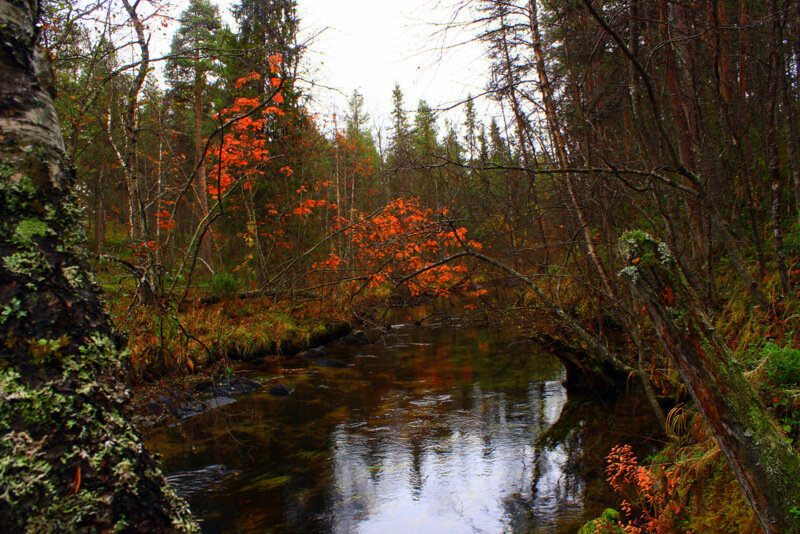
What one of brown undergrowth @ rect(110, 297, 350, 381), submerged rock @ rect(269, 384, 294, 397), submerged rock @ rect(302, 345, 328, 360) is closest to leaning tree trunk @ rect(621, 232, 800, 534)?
brown undergrowth @ rect(110, 297, 350, 381)

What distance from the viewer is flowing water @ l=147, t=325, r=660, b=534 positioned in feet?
16.5

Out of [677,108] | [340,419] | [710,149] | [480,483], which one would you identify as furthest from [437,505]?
[677,108]

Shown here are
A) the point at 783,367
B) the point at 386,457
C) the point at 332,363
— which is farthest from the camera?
the point at 332,363

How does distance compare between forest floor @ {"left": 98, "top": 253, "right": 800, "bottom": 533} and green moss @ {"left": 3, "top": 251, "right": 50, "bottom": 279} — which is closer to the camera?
green moss @ {"left": 3, "top": 251, "right": 50, "bottom": 279}

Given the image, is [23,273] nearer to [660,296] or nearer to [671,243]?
[660,296]

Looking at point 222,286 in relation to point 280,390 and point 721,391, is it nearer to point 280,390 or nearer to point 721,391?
point 280,390

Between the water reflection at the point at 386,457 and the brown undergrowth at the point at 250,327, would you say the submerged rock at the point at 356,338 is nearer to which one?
the brown undergrowth at the point at 250,327

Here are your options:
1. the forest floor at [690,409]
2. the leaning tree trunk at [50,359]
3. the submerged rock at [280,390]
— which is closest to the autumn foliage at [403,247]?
the forest floor at [690,409]

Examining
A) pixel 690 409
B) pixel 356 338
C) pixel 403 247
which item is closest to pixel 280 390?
pixel 403 247

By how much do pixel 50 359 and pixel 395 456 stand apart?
5944 millimetres

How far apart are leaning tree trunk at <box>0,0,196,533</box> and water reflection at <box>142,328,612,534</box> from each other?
2.32 meters

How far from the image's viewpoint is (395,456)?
650cm

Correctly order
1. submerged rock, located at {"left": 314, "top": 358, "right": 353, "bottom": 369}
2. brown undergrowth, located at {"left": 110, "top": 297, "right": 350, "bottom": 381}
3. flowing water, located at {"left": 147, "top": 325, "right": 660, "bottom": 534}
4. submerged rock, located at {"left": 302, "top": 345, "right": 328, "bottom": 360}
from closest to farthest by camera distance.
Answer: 1. flowing water, located at {"left": 147, "top": 325, "right": 660, "bottom": 534}
2. brown undergrowth, located at {"left": 110, "top": 297, "right": 350, "bottom": 381}
3. submerged rock, located at {"left": 314, "top": 358, "right": 353, "bottom": 369}
4. submerged rock, located at {"left": 302, "top": 345, "right": 328, "bottom": 360}

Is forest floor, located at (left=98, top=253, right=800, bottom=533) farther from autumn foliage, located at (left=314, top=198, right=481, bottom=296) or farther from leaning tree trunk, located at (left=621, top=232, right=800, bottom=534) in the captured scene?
autumn foliage, located at (left=314, top=198, right=481, bottom=296)
